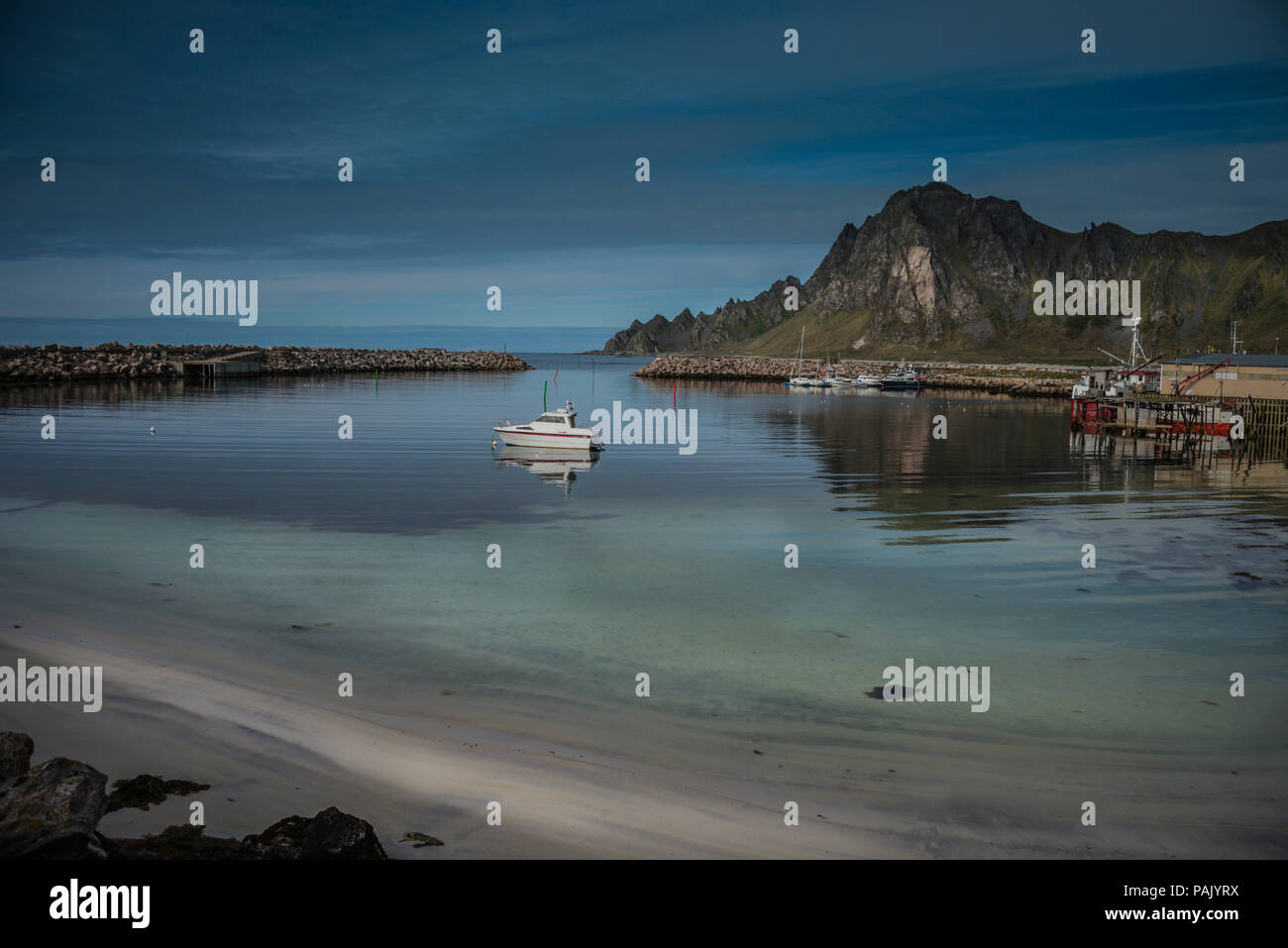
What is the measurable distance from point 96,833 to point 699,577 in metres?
16.4

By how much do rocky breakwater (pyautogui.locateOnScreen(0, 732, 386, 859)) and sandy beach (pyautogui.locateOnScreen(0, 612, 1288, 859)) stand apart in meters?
0.62

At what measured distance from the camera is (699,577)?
23625 mm

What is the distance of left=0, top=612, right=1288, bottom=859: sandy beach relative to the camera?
10.1 metres

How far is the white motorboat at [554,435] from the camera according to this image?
54237 millimetres

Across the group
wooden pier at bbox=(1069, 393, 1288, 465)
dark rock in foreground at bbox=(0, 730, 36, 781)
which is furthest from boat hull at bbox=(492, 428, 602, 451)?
dark rock in foreground at bbox=(0, 730, 36, 781)

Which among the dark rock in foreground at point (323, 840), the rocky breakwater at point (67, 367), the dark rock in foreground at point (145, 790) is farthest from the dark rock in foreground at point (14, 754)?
the rocky breakwater at point (67, 367)

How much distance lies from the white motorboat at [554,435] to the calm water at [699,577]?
4027mm

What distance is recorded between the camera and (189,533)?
91.1 feet

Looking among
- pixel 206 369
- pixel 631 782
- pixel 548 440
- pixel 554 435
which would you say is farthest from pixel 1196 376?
pixel 206 369

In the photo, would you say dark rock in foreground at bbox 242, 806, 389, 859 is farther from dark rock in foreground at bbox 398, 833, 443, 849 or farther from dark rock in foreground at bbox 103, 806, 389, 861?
dark rock in foreground at bbox 398, 833, 443, 849

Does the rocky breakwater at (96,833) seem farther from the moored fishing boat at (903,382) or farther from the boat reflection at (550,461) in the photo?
the moored fishing boat at (903,382)

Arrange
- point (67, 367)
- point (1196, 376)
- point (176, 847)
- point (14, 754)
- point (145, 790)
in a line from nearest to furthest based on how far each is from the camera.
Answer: point (176, 847) < point (14, 754) < point (145, 790) < point (1196, 376) < point (67, 367)

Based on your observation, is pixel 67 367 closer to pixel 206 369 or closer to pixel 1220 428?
pixel 206 369

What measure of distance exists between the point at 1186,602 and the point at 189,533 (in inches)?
1090
